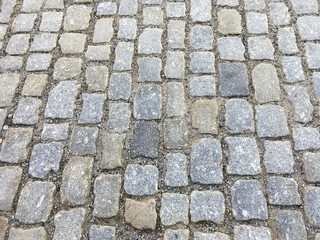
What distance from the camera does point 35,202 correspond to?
233cm

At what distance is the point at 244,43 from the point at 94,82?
1.53 meters

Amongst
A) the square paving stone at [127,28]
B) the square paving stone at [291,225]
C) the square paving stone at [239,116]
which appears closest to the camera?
the square paving stone at [291,225]

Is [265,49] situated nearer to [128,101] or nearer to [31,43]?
[128,101]

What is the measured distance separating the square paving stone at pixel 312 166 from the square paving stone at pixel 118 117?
1474mm

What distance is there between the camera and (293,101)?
2695mm

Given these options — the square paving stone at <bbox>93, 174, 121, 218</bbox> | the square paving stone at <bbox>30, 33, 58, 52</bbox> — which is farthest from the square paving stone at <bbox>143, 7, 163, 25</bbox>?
the square paving stone at <bbox>93, 174, 121, 218</bbox>

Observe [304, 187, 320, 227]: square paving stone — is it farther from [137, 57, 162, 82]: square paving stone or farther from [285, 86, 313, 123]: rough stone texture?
[137, 57, 162, 82]: square paving stone

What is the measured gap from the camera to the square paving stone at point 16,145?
8.29ft

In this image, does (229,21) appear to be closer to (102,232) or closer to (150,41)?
(150,41)

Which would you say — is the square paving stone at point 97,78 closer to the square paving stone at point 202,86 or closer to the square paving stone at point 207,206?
the square paving stone at point 202,86

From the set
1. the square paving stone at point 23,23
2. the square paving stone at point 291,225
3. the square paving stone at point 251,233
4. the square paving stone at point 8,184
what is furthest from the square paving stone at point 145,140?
the square paving stone at point 23,23

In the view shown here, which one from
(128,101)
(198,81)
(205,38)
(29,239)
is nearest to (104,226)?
(29,239)

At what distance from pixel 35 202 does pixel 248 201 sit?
161 centimetres

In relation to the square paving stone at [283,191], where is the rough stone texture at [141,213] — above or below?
below
